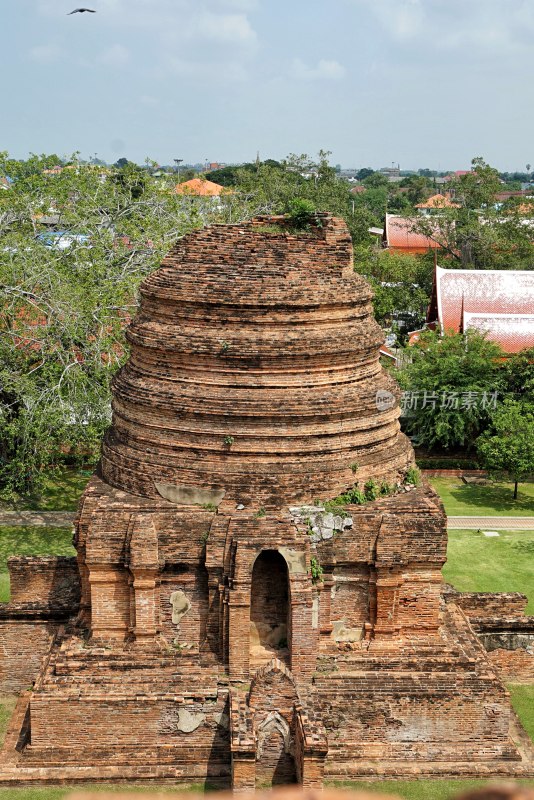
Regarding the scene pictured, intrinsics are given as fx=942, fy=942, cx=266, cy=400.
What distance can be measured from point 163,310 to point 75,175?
55.7ft

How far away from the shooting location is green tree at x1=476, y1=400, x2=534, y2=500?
25.4m

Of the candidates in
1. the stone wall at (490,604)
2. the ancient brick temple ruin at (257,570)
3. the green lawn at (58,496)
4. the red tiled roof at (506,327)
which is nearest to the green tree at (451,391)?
the red tiled roof at (506,327)

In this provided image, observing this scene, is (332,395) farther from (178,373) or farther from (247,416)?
(178,373)

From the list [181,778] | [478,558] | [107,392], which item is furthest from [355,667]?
[107,392]

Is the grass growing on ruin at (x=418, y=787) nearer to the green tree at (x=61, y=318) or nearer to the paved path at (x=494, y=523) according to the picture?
the green tree at (x=61, y=318)

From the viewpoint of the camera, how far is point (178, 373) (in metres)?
14.7

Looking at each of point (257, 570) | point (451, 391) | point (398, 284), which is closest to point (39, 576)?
point (257, 570)

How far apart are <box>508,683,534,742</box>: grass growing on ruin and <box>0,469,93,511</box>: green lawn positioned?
12.3 meters

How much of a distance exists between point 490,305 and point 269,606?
21448 millimetres

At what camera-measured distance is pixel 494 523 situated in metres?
24.4

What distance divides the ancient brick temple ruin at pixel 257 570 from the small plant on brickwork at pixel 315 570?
0.04m

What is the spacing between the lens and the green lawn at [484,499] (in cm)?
2527

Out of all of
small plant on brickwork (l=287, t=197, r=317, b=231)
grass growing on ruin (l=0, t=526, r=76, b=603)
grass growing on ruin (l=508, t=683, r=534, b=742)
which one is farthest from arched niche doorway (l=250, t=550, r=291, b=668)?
grass growing on ruin (l=0, t=526, r=76, b=603)

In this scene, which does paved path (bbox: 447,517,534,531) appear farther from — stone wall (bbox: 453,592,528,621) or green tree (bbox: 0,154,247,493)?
green tree (bbox: 0,154,247,493)
